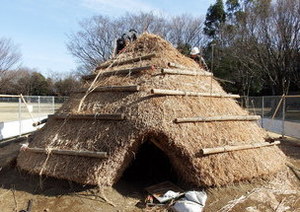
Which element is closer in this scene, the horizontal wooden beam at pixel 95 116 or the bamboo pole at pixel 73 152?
the bamboo pole at pixel 73 152

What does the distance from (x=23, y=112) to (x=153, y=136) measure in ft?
63.3

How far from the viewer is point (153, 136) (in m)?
5.24

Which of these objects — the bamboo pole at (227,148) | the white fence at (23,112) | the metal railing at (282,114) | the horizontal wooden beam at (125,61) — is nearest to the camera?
the bamboo pole at (227,148)

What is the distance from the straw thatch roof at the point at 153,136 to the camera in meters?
5.12

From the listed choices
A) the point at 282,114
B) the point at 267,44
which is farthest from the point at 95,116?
the point at 267,44

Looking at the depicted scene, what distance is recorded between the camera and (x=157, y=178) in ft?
20.0

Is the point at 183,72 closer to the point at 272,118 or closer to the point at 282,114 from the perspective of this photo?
the point at 282,114

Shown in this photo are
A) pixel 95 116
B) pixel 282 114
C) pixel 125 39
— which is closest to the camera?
pixel 95 116

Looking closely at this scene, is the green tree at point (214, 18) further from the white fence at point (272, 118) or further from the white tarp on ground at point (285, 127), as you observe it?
the white tarp on ground at point (285, 127)

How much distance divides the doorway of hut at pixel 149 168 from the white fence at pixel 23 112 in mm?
3970

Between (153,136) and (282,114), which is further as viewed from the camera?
(282,114)

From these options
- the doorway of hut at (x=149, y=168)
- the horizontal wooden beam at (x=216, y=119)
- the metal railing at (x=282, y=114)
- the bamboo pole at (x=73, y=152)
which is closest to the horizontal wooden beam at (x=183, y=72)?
the horizontal wooden beam at (x=216, y=119)

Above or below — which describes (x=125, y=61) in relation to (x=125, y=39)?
below

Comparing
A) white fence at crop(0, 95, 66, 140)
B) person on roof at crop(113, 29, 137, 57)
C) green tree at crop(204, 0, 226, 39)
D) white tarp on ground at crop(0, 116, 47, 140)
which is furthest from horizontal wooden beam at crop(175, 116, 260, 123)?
green tree at crop(204, 0, 226, 39)
